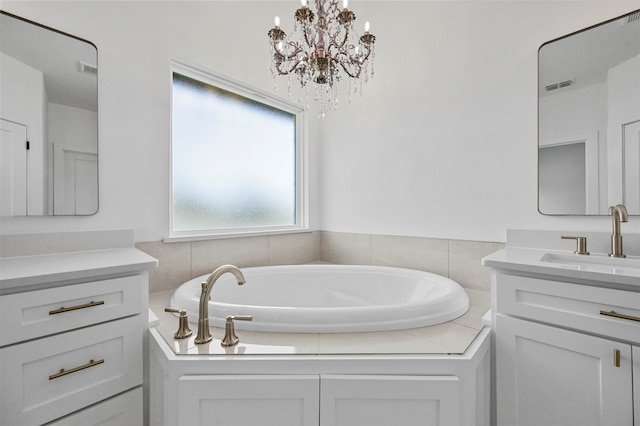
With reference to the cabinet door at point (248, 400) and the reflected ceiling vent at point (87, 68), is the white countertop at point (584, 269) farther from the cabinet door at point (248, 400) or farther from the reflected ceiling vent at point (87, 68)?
the reflected ceiling vent at point (87, 68)

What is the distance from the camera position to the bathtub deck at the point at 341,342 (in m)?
1.03

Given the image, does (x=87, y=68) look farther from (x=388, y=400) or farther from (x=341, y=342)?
(x=388, y=400)

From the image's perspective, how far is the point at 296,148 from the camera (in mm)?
2729

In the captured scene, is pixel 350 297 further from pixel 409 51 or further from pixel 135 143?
pixel 409 51

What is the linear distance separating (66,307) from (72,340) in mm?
114

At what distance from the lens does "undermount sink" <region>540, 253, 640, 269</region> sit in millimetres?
1257

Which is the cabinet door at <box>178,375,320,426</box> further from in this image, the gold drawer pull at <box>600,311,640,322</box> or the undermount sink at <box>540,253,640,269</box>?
the undermount sink at <box>540,253,640,269</box>

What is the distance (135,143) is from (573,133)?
233 centimetres

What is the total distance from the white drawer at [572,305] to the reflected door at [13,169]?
79.9 inches

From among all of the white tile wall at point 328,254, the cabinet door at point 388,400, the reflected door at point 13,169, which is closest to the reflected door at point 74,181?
the reflected door at point 13,169

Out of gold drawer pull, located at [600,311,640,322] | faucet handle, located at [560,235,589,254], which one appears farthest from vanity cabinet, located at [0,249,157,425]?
faucet handle, located at [560,235,589,254]

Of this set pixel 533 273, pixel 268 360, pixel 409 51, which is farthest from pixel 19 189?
pixel 409 51

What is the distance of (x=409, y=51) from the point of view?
86.3 inches

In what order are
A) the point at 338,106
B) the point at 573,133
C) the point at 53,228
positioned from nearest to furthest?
the point at 53,228 → the point at 573,133 → the point at 338,106
